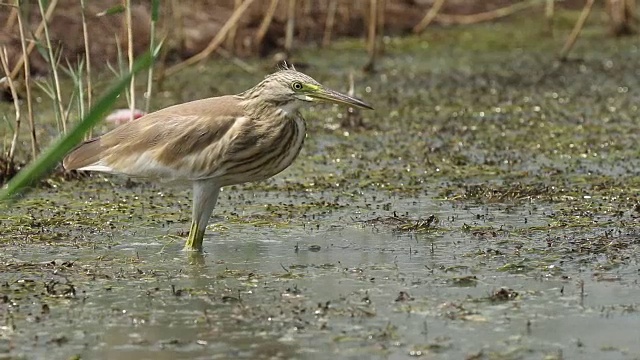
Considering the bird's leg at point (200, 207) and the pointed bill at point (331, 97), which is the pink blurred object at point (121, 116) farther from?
the pointed bill at point (331, 97)

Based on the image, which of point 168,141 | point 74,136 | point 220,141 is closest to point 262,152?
point 220,141

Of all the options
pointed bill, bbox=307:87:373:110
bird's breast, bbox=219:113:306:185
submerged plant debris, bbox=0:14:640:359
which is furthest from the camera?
pointed bill, bbox=307:87:373:110

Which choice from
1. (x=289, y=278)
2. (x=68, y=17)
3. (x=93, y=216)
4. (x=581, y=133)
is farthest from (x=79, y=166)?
(x=68, y=17)

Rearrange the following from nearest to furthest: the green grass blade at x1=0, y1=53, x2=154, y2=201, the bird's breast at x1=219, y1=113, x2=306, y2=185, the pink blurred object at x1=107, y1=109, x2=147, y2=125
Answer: the green grass blade at x1=0, y1=53, x2=154, y2=201 < the bird's breast at x1=219, y1=113, x2=306, y2=185 < the pink blurred object at x1=107, y1=109, x2=147, y2=125

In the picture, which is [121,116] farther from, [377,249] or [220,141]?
[377,249]

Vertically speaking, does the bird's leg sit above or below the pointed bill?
below

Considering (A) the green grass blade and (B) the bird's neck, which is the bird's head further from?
(A) the green grass blade

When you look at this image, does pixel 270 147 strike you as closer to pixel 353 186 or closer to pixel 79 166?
pixel 79 166

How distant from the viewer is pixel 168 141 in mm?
5742

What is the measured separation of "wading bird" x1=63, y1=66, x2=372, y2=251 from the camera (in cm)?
559

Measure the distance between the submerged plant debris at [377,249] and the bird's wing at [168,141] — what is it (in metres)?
0.35

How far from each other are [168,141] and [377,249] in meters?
0.98

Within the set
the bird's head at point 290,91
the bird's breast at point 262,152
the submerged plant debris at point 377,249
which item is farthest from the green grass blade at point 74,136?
the bird's head at point 290,91

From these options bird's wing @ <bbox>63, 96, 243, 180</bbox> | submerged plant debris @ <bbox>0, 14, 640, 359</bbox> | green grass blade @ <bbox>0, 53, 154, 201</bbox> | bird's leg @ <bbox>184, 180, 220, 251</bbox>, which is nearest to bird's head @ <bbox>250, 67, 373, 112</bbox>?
bird's wing @ <bbox>63, 96, 243, 180</bbox>
